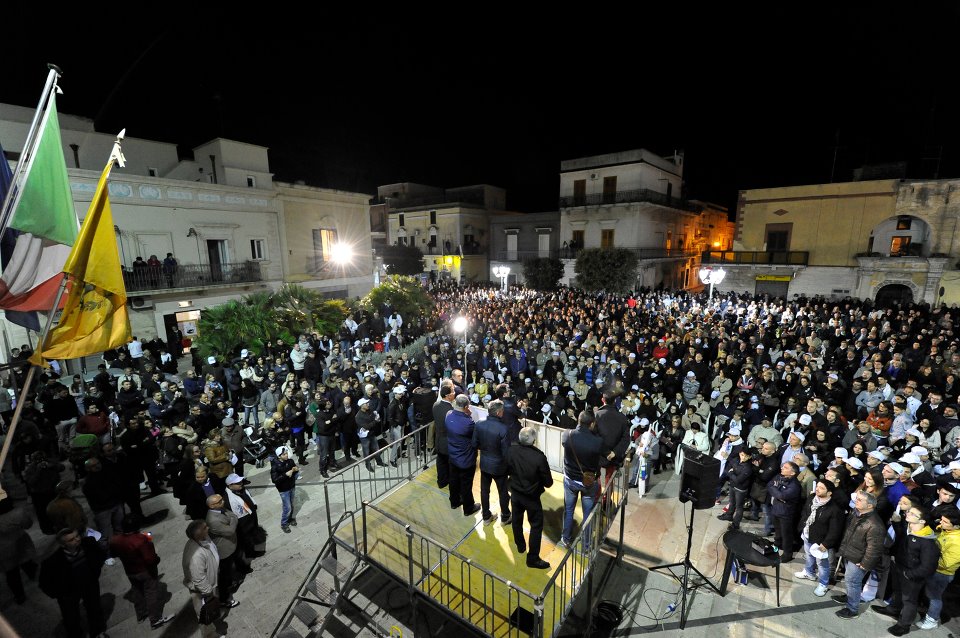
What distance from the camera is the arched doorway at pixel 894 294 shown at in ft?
76.3

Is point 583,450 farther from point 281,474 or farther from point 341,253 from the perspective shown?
point 341,253

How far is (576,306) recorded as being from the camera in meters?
19.8

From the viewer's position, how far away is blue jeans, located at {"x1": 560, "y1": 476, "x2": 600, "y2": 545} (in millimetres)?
5289

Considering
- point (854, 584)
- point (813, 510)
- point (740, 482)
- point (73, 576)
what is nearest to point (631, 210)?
point (740, 482)

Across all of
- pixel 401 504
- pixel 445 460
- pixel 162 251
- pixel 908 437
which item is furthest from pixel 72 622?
pixel 162 251

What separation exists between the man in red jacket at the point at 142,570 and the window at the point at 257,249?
19.0 m

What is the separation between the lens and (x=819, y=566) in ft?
18.4

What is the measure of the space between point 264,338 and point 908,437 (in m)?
15.8

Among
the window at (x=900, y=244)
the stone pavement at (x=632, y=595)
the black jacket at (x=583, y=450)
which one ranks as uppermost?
the window at (x=900, y=244)

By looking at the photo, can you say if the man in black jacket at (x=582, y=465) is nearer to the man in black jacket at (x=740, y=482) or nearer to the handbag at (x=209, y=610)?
the man in black jacket at (x=740, y=482)

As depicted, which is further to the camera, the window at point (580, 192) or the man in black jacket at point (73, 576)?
the window at point (580, 192)

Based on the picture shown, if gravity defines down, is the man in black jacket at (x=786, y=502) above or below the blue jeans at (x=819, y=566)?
above

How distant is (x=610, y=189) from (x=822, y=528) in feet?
98.8

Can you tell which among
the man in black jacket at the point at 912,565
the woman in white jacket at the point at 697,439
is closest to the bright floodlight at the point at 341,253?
the woman in white jacket at the point at 697,439
